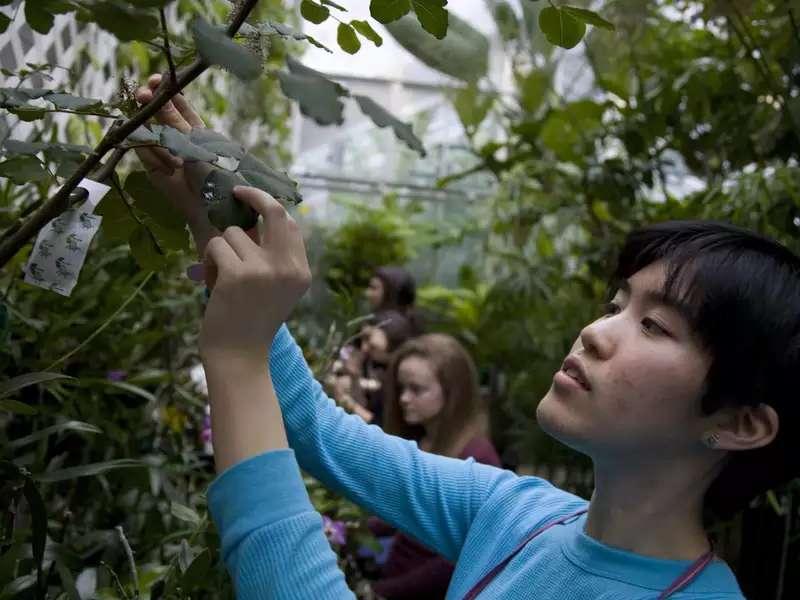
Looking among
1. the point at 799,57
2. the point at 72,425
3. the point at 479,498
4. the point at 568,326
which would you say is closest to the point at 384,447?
the point at 479,498

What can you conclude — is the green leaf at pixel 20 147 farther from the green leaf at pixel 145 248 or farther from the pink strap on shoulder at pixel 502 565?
the pink strap on shoulder at pixel 502 565

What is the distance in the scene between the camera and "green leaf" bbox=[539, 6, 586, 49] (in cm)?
73

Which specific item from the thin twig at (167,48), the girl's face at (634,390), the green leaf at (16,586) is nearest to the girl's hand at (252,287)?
the thin twig at (167,48)

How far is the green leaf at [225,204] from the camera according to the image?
0.65 meters

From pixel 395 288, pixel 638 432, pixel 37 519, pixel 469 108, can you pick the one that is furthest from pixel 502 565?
pixel 395 288

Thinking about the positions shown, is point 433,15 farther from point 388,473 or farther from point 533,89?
point 533,89

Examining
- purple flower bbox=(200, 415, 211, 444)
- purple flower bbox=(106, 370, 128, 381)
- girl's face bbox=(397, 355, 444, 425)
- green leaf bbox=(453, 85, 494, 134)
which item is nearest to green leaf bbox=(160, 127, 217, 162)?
purple flower bbox=(106, 370, 128, 381)

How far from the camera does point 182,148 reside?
0.62m

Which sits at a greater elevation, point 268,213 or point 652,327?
point 268,213

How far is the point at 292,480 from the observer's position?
631mm

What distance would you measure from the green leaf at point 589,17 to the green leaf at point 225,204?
28 centimetres

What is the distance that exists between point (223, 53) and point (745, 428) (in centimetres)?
60

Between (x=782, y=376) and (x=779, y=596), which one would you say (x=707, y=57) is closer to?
(x=779, y=596)

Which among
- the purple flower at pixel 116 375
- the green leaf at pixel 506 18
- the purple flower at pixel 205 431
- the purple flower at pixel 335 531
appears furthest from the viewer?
the green leaf at pixel 506 18
